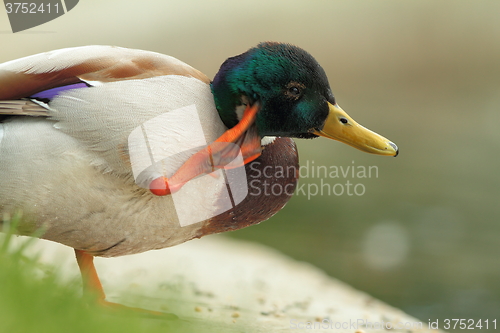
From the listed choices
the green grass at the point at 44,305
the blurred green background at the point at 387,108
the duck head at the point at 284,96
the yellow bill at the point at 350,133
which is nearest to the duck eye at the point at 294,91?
the duck head at the point at 284,96

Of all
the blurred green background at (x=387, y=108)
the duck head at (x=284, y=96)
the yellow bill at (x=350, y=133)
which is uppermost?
the duck head at (x=284, y=96)

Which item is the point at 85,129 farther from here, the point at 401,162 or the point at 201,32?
the point at 201,32

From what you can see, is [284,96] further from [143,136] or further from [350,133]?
[143,136]

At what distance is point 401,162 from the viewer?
19.2 ft

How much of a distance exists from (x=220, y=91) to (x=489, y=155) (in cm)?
530

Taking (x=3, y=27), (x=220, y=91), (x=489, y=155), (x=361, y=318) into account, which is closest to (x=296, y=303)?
(x=361, y=318)

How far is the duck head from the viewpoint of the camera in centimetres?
159

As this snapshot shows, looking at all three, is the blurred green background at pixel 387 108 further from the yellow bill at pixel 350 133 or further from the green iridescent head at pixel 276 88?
the green iridescent head at pixel 276 88

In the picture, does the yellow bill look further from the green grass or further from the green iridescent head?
the green grass

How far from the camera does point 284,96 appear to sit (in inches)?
63.1

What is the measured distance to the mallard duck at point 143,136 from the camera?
4.82 ft

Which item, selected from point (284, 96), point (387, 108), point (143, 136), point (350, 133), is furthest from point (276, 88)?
point (387, 108)

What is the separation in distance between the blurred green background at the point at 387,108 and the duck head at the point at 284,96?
7.33 feet

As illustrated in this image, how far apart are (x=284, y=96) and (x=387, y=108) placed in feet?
20.0
